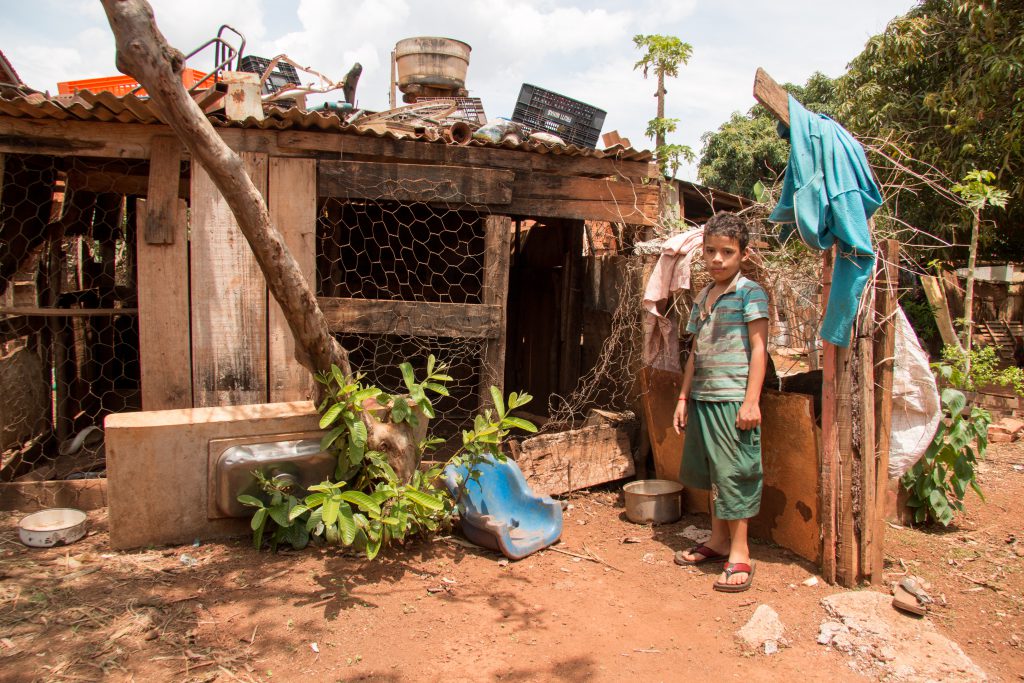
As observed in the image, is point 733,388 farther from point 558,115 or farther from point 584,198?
point 558,115

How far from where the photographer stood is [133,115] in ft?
13.1

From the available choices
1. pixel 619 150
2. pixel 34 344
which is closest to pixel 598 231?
pixel 619 150

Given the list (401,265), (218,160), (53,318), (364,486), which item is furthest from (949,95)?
(53,318)

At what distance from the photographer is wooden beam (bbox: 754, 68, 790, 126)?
3.15 m

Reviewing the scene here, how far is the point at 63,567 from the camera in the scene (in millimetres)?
3283

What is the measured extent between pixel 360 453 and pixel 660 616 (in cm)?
160


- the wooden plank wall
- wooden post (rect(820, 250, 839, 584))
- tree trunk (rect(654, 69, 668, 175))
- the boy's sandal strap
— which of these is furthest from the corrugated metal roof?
tree trunk (rect(654, 69, 668, 175))

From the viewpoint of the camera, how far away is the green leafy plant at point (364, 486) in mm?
3221

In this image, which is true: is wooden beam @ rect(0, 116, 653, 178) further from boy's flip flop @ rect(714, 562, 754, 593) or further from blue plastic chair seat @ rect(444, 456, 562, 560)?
boy's flip flop @ rect(714, 562, 754, 593)

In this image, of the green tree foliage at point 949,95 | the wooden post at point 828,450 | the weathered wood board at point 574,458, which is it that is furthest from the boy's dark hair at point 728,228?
the green tree foliage at point 949,95

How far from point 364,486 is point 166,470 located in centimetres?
99

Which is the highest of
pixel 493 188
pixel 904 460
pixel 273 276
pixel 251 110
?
pixel 251 110

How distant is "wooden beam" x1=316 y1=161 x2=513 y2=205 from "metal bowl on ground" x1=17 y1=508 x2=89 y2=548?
2295 millimetres

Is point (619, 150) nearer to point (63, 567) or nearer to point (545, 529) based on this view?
point (545, 529)
